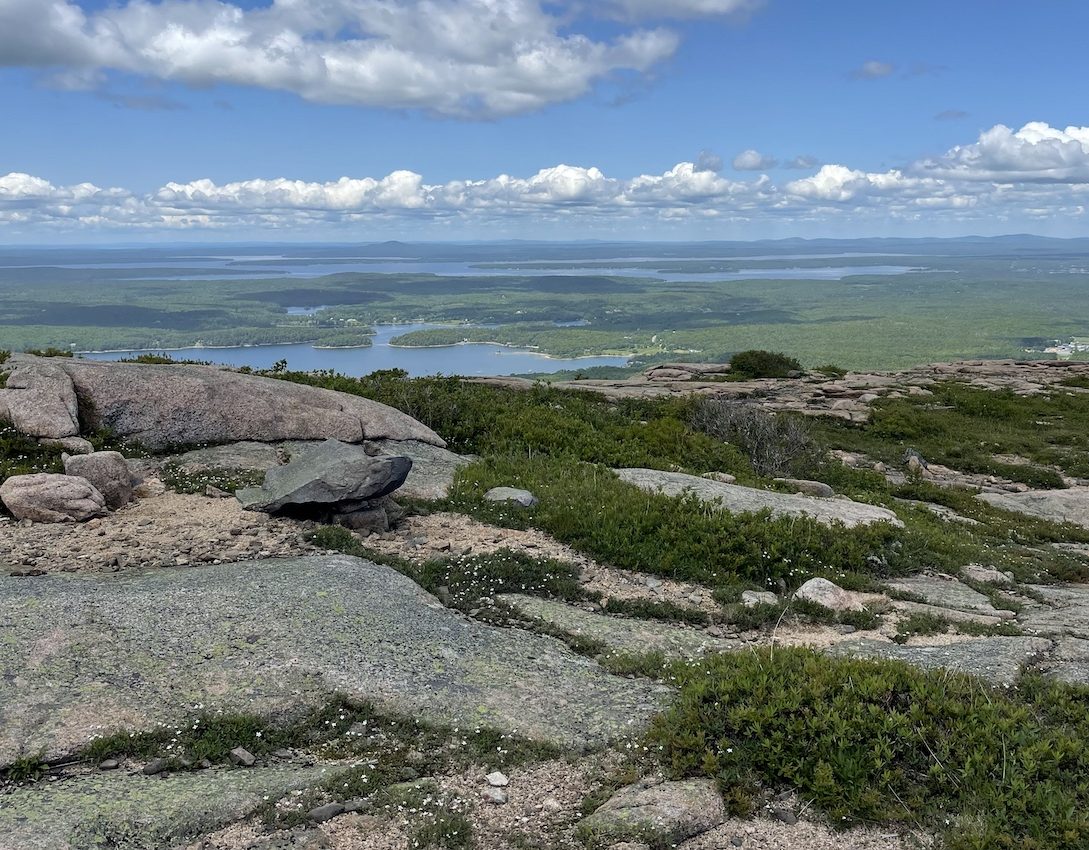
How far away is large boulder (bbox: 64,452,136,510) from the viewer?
566 inches

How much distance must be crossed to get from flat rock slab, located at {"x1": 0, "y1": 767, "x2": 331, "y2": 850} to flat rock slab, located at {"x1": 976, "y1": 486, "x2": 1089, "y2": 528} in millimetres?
22028

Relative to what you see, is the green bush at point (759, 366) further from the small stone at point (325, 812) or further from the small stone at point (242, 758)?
the small stone at point (325, 812)

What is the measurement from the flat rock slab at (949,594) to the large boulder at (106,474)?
1417cm

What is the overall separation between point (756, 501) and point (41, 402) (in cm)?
1619

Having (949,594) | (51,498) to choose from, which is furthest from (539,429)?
(51,498)

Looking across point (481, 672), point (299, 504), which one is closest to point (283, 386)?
point (299, 504)

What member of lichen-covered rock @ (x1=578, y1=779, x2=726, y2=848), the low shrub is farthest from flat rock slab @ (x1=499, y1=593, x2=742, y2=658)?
the low shrub

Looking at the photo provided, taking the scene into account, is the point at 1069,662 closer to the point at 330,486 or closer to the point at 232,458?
the point at 330,486

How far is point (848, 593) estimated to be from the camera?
12555 mm

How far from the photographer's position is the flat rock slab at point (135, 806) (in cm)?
618

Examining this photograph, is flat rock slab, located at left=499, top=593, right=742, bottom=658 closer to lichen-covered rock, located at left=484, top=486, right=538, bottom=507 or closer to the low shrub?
lichen-covered rock, located at left=484, top=486, right=538, bottom=507

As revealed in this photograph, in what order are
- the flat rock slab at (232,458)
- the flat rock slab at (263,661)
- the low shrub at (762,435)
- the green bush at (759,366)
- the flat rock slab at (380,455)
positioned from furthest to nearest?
1. the green bush at (759,366)
2. the low shrub at (762,435)
3. the flat rock slab at (232,458)
4. the flat rock slab at (380,455)
5. the flat rock slab at (263,661)

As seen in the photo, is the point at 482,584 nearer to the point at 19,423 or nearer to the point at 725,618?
the point at 725,618

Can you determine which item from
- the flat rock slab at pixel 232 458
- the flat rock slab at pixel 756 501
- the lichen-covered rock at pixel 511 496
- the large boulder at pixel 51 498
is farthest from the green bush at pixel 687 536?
the large boulder at pixel 51 498
